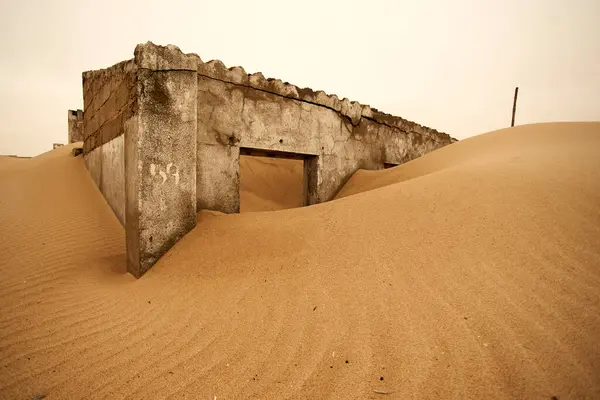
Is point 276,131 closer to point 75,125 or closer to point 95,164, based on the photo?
point 95,164

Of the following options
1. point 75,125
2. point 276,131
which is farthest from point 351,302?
point 75,125

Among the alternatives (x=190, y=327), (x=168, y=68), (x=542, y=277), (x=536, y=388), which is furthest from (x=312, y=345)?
(x=168, y=68)

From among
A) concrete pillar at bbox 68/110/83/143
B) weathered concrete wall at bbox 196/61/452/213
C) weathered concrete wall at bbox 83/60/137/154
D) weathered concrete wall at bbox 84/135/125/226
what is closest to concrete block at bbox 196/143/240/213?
weathered concrete wall at bbox 196/61/452/213

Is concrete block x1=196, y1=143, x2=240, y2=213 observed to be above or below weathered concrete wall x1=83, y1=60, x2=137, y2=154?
below

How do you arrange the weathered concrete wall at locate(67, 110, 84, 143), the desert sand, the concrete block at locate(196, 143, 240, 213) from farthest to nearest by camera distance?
the weathered concrete wall at locate(67, 110, 84, 143) < the concrete block at locate(196, 143, 240, 213) < the desert sand

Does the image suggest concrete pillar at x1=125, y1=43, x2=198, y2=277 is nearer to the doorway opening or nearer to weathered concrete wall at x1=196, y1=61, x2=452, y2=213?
weathered concrete wall at x1=196, y1=61, x2=452, y2=213

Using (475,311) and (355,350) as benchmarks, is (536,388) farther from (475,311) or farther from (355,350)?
(355,350)

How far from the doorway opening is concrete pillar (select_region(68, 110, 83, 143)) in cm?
692

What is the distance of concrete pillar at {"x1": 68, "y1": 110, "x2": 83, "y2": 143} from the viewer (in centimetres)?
1062

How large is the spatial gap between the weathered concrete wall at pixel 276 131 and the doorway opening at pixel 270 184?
225 cm

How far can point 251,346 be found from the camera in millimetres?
1612

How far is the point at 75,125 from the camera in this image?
10680 mm

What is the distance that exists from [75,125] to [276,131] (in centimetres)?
1031

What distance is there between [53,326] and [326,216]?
227 centimetres
